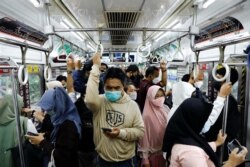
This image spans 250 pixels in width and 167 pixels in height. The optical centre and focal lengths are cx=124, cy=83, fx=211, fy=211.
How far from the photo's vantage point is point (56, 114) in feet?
5.84

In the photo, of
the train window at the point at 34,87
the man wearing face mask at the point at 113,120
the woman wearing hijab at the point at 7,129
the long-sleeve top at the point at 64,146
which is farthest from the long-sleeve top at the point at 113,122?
the train window at the point at 34,87

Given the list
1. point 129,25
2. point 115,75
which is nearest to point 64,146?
point 115,75

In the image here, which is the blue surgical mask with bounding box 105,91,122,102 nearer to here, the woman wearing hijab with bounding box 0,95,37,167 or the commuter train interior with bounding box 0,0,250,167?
the commuter train interior with bounding box 0,0,250,167

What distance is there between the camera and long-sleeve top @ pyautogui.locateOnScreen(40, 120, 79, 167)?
1682 millimetres

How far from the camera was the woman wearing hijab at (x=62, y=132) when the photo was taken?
5.55ft

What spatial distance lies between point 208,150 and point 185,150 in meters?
0.19

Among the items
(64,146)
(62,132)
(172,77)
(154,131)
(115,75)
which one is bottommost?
(154,131)

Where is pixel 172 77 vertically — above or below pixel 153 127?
above

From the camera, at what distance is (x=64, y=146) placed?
1.70m

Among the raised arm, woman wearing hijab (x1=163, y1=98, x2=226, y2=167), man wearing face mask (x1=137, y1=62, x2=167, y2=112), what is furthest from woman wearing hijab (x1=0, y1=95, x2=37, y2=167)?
man wearing face mask (x1=137, y1=62, x2=167, y2=112)

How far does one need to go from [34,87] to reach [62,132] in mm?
3571

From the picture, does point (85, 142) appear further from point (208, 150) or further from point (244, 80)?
point (244, 80)

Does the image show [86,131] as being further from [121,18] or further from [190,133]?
[121,18]

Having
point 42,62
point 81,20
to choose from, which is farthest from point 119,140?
point 42,62
